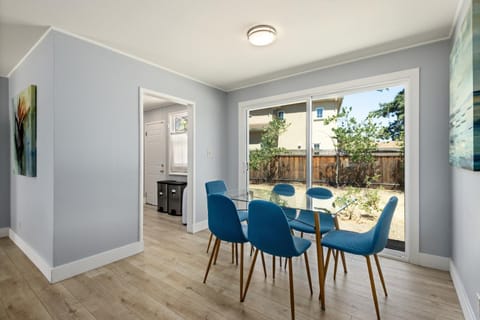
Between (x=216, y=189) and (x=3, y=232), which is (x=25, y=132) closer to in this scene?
(x=3, y=232)

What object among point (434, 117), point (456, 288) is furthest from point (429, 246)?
point (434, 117)

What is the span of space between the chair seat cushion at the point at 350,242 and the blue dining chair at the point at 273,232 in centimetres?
26

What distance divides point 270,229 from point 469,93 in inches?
64.4

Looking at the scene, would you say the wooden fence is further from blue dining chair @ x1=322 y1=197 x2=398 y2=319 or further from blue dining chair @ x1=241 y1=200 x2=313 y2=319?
blue dining chair @ x1=241 y1=200 x2=313 y2=319

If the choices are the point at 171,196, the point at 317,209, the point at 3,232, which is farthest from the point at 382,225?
the point at 3,232

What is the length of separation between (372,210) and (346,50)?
208cm

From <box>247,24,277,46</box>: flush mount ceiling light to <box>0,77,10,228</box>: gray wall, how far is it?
3965mm

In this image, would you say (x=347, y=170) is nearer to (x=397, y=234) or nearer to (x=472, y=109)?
(x=397, y=234)

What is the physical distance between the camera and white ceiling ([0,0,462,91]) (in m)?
1.96

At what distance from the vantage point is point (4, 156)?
140 inches

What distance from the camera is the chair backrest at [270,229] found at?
5.47 feet

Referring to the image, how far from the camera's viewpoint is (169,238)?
11.4 ft

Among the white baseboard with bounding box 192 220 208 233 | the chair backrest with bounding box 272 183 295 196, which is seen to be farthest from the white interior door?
the chair backrest with bounding box 272 183 295 196

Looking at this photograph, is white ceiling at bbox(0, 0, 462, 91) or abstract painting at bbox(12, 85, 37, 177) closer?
white ceiling at bbox(0, 0, 462, 91)
